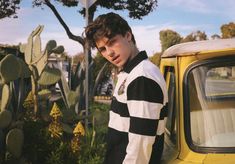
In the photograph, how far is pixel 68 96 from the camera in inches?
228

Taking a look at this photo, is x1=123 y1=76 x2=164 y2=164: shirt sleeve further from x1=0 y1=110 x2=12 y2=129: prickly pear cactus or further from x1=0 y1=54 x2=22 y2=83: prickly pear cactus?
x1=0 y1=54 x2=22 y2=83: prickly pear cactus

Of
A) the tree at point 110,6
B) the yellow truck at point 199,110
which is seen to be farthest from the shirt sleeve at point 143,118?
the tree at point 110,6

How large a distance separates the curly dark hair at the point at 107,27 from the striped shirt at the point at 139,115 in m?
0.17

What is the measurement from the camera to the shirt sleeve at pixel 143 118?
224 cm

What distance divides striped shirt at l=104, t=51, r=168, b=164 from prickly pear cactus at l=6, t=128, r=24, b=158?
6.43ft

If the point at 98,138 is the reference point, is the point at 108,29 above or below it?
above

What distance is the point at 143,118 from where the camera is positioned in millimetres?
2238

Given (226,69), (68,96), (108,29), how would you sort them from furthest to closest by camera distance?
(68,96)
(226,69)
(108,29)

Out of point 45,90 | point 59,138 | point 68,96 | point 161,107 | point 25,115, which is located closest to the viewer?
point 161,107

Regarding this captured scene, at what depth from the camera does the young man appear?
2254mm

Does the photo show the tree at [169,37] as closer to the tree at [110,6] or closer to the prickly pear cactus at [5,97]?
the tree at [110,6]

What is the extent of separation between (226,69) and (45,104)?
2.84 metres

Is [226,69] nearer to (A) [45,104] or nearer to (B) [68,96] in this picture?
(A) [45,104]

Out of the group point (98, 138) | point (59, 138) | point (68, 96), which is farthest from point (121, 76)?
point (68, 96)
